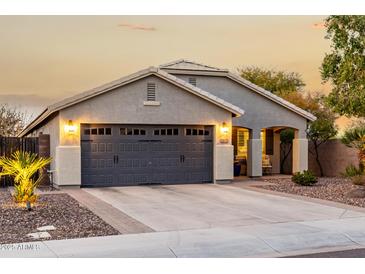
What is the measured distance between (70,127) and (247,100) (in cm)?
885

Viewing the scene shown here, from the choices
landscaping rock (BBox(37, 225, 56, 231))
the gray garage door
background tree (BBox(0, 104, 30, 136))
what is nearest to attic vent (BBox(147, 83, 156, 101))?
the gray garage door

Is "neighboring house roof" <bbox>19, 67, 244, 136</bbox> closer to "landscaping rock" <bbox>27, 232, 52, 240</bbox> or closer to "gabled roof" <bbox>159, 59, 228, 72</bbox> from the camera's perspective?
"gabled roof" <bbox>159, 59, 228, 72</bbox>

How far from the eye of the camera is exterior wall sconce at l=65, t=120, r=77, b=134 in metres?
18.7

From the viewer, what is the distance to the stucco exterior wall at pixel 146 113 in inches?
741

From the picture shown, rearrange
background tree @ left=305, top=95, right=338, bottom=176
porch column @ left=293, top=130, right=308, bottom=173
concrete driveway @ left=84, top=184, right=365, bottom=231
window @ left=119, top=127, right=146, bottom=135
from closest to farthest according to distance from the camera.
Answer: concrete driveway @ left=84, top=184, right=365, bottom=231
window @ left=119, top=127, right=146, bottom=135
porch column @ left=293, top=130, right=308, bottom=173
background tree @ left=305, top=95, right=338, bottom=176

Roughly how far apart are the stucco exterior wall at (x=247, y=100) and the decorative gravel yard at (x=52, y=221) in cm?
1080

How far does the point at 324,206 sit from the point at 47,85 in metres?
15.6

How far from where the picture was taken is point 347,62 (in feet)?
57.3

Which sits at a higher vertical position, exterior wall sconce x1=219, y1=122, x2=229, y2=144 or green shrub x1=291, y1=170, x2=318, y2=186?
exterior wall sconce x1=219, y1=122, x2=229, y2=144

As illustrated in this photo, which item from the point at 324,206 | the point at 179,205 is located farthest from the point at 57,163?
the point at 324,206

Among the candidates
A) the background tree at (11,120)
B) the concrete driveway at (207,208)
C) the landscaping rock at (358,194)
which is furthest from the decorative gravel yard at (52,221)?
the background tree at (11,120)

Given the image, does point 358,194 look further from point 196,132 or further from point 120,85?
point 120,85

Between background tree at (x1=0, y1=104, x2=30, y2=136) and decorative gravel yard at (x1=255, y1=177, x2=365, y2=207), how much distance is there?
22853 mm

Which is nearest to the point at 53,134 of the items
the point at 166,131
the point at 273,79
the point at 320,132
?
the point at 166,131
